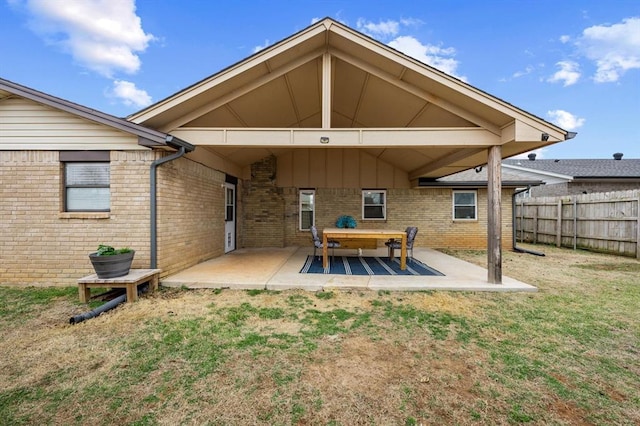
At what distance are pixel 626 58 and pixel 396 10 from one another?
1839cm

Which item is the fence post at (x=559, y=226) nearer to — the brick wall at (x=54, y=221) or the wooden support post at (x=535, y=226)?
the wooden support post at (x=535, y=226)

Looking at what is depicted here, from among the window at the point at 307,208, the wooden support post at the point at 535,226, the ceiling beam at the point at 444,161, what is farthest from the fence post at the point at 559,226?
the window at the point at 307,208

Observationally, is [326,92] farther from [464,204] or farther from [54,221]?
[464,204]

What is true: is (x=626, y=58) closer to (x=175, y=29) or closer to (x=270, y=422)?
(x=175, y=29)

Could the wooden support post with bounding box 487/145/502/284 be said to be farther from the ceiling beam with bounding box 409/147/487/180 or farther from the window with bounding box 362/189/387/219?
the window with bounding box 362/189/387/219

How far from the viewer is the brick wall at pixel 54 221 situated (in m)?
5.50

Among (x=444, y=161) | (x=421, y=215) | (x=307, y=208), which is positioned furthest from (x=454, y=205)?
(x=307, y=208)

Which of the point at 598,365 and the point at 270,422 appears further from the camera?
the point at 598,365

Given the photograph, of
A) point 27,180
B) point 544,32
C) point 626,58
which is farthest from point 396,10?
point 626,58

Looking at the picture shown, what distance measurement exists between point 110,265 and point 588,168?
24680mm

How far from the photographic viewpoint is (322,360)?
297cm

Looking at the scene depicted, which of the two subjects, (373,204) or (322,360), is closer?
(322,360)

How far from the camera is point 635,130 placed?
26719 mm

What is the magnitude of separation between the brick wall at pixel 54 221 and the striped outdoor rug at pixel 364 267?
12.0 feet
